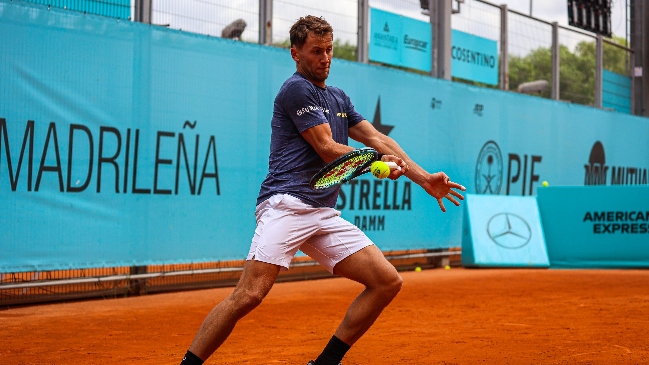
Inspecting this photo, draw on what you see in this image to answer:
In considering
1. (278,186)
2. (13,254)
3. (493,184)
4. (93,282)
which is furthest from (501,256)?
(278,186)

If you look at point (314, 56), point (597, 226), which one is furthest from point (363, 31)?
point (314, 56)

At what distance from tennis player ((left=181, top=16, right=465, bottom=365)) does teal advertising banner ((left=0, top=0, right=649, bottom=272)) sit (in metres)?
4.08

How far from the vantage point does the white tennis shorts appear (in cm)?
394

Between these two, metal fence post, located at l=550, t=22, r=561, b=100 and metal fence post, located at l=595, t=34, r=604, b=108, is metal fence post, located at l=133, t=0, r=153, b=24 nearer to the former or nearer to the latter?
metal fence post, located at l=550, t=22, r=561, b=100

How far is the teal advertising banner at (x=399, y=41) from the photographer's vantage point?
38.0 ft

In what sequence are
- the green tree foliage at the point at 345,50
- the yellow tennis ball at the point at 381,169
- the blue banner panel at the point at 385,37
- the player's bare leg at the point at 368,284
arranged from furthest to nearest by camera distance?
1. the blue banner panel at the point at 385,37
2. the green tree foliage at the point at 345,50
3. the player's bare leg at the point at 368,284
4. the yellow tennis ball at the point at 381,169

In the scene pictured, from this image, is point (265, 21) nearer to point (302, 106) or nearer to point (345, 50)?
point (345, 50)

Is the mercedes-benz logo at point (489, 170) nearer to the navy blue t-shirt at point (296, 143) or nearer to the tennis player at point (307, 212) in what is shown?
the tennis player at point (307, 212)

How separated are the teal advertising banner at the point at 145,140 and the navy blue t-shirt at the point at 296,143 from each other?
4.05m

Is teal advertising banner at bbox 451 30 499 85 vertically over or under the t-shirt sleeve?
over

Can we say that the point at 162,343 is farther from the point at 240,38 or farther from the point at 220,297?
the point at 240,38

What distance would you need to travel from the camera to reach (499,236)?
12.3 metres

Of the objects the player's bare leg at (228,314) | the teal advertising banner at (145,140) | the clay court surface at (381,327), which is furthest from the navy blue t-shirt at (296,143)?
the teal advertising banner at (145,140)

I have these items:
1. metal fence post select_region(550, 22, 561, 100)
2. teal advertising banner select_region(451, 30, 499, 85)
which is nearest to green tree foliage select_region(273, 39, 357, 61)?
teal advertising banner select_region(451, 30, 499, 85)
